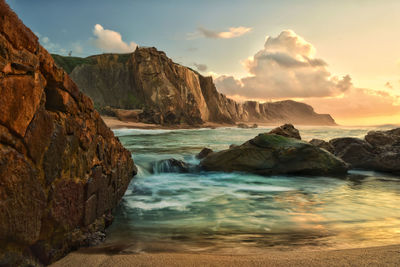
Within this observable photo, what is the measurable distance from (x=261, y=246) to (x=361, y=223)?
2305mm

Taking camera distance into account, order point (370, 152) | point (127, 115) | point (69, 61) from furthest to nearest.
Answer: point (69, 61), point (127, 115), point (370, 152)

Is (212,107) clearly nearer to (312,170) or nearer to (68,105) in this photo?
(312,170)

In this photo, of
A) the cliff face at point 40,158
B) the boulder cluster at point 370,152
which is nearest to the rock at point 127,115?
the boulder cluster at point 370,152

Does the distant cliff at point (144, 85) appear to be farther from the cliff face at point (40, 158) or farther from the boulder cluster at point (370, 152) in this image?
the cliff face at point (40, 158)

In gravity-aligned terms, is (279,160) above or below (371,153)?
below

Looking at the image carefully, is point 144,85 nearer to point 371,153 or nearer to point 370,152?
point 370,152

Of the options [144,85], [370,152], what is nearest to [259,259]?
[370,152]

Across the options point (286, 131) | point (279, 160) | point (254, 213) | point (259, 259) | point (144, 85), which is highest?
point (144, 85)

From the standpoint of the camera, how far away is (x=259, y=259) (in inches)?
103

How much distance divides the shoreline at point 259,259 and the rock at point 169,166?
6613mm

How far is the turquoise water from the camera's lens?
3.62 meters

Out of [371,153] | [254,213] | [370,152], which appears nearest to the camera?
[254,213]

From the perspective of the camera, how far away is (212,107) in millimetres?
88562

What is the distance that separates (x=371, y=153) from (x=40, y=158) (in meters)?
11.8
